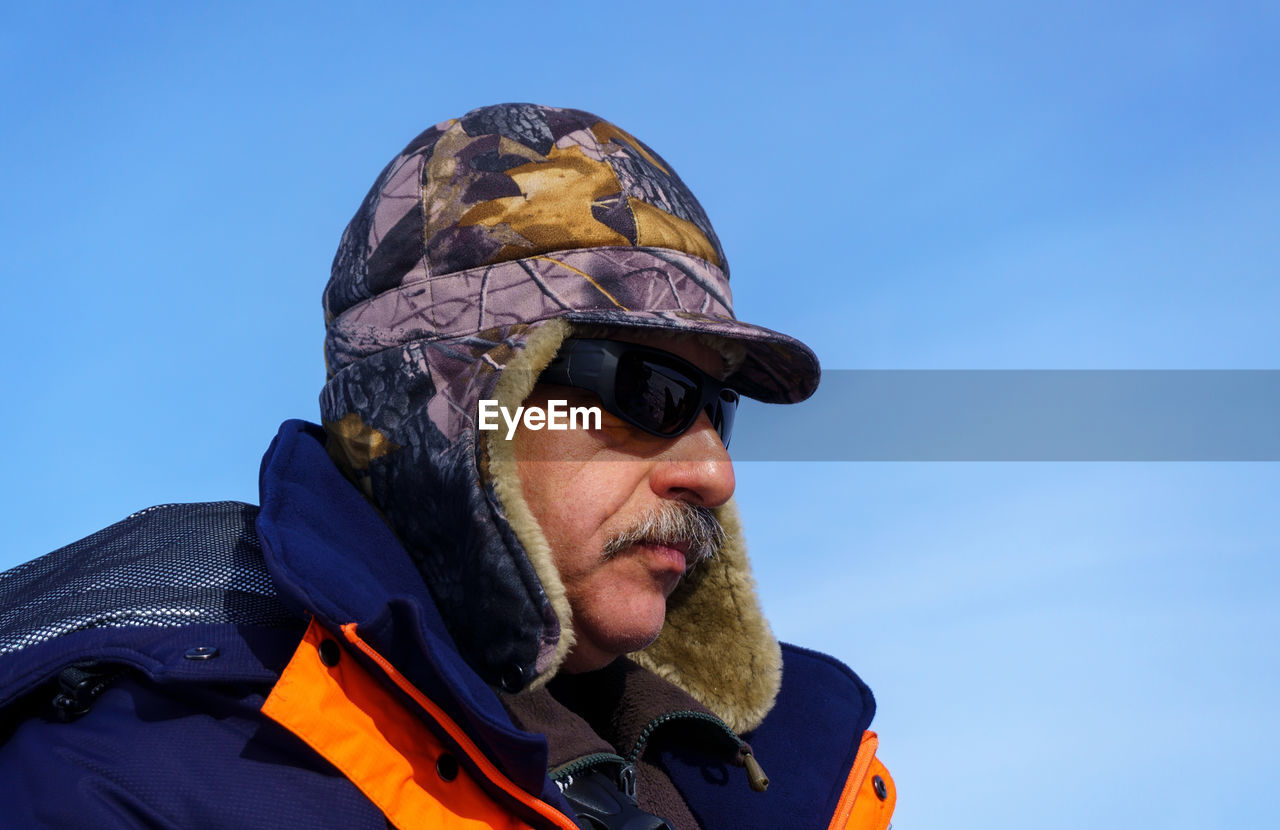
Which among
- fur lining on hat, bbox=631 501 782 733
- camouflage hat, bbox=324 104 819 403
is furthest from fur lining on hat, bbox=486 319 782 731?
camouflage hat, bbox=324 104 819 403

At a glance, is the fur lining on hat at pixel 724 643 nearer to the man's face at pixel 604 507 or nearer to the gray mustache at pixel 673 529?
the gray mustache at pixel 673 529

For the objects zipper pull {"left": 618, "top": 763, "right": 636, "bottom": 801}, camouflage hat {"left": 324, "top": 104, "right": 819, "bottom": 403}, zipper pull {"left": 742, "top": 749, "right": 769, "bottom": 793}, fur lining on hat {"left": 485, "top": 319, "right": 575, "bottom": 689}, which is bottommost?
zipper pull {"left": 618, "top": 763, "right": 636, "bottom": 801}

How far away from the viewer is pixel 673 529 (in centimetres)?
289

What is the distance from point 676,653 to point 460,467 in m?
1.23

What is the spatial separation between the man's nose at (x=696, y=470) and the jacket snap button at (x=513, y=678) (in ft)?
2.01

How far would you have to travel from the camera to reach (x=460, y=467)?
8.48ft

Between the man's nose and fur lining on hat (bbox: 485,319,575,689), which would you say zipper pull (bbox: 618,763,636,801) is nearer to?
fur lining on hat (bbox: 485,319,575,689)

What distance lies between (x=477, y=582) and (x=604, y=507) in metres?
0.40

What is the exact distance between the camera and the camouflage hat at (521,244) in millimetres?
2723

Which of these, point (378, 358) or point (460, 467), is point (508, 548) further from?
point (378, 358)

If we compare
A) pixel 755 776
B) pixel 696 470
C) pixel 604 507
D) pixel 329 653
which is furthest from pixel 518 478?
pixel 755 776

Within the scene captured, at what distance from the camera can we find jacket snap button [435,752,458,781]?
6.74 ft

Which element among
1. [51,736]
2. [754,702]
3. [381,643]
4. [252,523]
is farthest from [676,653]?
[51,736]

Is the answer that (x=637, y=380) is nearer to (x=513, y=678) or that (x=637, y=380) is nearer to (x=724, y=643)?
(x=513, y=678)
